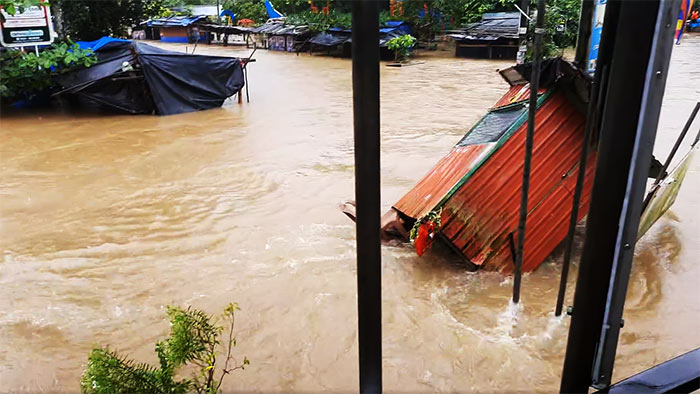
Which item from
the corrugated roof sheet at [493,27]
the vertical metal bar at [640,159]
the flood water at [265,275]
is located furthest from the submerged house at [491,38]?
the vertical metal bar at [640,159]

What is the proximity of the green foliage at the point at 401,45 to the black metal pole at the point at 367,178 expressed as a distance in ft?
75.1

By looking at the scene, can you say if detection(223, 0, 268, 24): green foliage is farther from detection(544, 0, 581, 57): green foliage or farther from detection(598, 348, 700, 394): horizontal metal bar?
detection(598, 348, 700, 394): horizontal metal bar

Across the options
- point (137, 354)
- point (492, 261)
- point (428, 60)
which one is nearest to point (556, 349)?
point (492, 261)

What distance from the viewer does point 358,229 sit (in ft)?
4.01

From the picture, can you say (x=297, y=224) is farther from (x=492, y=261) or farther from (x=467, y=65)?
(x=467, y=65)

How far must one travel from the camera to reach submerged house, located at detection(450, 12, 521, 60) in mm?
23516

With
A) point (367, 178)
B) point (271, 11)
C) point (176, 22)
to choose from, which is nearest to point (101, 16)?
point (367, 178)

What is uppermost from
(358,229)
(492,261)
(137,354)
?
(358,229)

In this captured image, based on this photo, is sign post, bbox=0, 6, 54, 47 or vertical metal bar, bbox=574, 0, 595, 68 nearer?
vertical metal bar, bbox=574, 0, 595, 68

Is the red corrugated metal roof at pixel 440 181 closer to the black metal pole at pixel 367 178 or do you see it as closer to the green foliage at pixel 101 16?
the black metal pole at pixel 367 178

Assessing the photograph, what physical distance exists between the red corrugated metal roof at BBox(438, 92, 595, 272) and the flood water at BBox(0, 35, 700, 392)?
12.8 inches

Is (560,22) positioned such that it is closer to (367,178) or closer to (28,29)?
(28,29)

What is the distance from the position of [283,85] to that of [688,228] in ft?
43.5

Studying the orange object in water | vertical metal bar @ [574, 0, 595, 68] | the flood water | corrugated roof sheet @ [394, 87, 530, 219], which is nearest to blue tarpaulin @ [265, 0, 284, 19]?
the flood water
